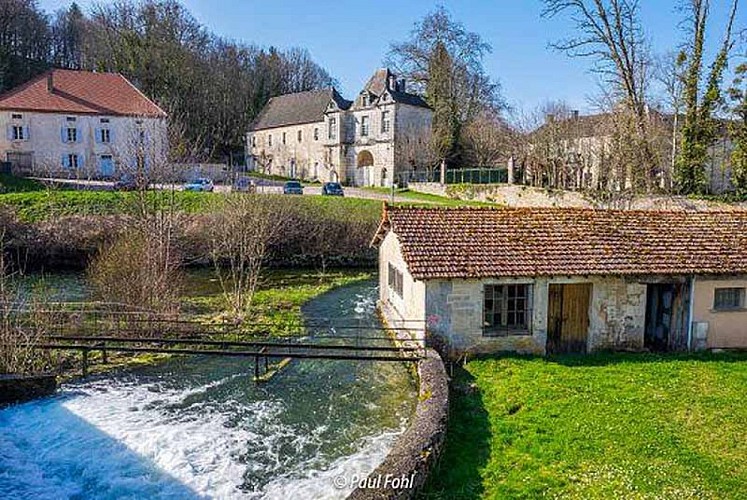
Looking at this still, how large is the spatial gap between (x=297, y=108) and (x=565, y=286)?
53.0 metres

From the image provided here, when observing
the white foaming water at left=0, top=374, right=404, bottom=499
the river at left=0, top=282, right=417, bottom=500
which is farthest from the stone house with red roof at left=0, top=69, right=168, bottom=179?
the white foaming water at left=0, top=374, right=404, bottom=499

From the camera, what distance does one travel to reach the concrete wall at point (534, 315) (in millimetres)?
14461

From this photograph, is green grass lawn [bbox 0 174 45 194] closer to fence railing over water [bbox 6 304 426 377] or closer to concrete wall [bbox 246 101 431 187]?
fence railing over water [bbox 6 304 426 377]

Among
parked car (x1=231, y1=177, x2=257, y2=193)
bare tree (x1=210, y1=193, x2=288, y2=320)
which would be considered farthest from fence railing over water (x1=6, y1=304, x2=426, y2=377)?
parked car (x1=231, y1=177, x2=257, y2=193)

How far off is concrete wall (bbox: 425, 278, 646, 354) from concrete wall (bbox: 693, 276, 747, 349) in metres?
1.46

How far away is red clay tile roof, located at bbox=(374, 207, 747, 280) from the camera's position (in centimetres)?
1480

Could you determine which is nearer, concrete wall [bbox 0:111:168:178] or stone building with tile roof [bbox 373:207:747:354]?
stone building with tile roof [bbox 373:207:747:354]

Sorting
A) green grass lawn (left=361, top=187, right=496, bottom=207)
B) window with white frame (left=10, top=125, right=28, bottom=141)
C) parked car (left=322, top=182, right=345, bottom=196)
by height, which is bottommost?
green grass lawn (left=361, top=187, right=496, bottom=207)

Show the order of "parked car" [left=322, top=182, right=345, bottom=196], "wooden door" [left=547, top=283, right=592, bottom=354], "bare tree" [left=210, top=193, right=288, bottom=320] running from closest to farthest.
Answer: "wooden door" [left=547, top=283, right=592, bottom=354] → "bare tree" [left=210, top=193, right=288, bottom=320] → "parked car" [left=322, top=182, right=345, bottom=196]

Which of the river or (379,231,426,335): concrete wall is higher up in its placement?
(379,231,426,335): concrete wall

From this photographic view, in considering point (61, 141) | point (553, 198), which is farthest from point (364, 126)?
point (61, 141)

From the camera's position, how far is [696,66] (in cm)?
2864

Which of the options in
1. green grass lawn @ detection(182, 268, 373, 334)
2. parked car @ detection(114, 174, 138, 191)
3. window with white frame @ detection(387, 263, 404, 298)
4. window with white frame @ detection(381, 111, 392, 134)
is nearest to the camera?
window with white frame @ detection(387, 263, 404, 298)

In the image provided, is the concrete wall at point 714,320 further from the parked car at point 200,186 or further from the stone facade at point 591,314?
the parked car at point 200,186
